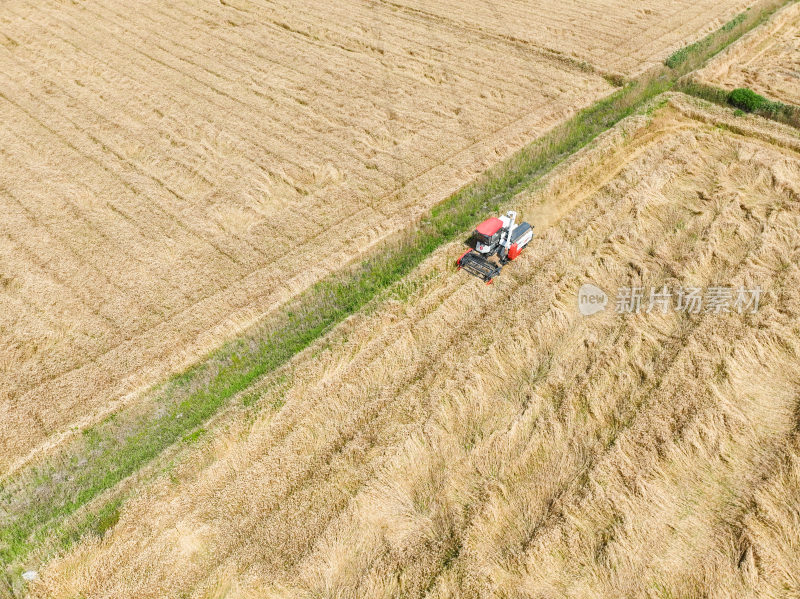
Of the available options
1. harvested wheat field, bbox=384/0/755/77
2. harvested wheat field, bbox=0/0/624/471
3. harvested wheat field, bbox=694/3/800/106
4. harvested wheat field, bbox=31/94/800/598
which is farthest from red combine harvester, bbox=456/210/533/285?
harvested wheat field, bbox=694/3/800/106

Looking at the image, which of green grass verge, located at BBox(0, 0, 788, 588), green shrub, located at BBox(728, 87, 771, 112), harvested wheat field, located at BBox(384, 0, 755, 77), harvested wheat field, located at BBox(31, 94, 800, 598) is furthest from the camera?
harvested wheat field, located at BBox(384, 0, 755, 77)

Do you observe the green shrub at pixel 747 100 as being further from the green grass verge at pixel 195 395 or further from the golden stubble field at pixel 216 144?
the green grass verge at pixel 195 395

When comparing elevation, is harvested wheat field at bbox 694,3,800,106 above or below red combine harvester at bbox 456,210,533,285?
above

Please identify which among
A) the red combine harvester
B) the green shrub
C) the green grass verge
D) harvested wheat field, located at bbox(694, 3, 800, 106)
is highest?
harvested wheat field, located at bbox(694, 3, 800, 106)

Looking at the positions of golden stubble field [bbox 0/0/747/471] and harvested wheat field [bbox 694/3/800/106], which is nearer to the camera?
golden stubble field [bbox 0/0/747/471]

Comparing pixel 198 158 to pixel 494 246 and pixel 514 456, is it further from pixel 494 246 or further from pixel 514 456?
pixel 514 456

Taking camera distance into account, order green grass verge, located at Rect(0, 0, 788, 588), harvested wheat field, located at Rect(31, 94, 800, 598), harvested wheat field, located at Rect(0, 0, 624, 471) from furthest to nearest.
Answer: harvested wheat field, located at Rect(0, 0, 624, 471), green grass verge, located at Rect(0, 0, 788, 588), harvested wheat field, located at Rect(31, 94, 800, 598)

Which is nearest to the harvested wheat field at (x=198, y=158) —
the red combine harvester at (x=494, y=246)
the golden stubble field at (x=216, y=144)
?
the golden stubble field at (x=216, y=144)

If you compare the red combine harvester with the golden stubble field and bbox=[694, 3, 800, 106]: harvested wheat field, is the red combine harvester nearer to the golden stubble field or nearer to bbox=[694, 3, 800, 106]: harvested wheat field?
the golden stubble field
